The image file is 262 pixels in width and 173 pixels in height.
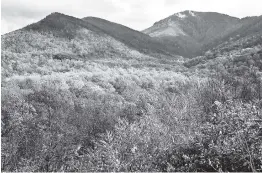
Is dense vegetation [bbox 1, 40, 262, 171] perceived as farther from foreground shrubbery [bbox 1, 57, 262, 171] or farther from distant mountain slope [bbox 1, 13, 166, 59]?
distant mountain slope [bbox 1, 13, 166, 59]

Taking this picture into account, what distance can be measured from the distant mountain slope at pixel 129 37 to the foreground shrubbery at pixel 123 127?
149 ft

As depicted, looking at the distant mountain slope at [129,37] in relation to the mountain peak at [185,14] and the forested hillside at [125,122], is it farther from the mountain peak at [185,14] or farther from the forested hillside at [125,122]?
the mountain peak at [185,14]

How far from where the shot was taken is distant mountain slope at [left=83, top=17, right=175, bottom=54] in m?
77.3

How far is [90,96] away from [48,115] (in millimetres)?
6373

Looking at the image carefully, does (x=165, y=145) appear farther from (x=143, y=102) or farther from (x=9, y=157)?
(x=143, y=102)

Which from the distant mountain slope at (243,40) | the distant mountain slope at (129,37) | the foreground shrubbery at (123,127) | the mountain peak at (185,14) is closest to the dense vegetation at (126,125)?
the foreground shrubbery at (123,127)

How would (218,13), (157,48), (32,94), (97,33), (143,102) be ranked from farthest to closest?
(218,13), (157,48), (97,33), (143,102), (32,94)

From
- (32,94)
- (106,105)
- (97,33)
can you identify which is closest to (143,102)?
(106,105)

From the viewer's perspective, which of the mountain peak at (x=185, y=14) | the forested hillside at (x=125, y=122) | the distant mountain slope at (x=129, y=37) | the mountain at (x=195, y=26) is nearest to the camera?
the forested hillside at (x=125, y=122)

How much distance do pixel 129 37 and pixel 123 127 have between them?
240 ft

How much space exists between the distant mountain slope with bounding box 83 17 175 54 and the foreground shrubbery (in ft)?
149

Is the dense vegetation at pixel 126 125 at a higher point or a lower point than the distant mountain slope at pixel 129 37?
lower

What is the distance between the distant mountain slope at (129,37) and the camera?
254 feet

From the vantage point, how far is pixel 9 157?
34.5ft
